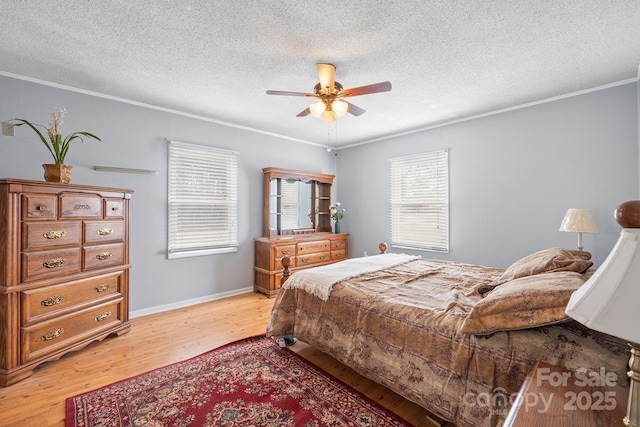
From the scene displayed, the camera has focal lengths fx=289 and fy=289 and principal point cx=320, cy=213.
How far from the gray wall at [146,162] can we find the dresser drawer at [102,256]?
583mm

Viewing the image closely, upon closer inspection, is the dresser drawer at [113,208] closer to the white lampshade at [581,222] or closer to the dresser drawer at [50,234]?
the dresser drawer at [50,234]

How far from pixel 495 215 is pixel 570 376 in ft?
10.2

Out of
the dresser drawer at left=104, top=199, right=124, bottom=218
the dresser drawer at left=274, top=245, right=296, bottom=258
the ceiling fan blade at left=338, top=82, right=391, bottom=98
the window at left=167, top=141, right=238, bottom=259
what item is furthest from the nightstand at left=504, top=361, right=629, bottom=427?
the window at left=167, top=141, right=238, bottom=259

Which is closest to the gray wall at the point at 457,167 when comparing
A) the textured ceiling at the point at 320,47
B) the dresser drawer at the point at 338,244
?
the textured ceiling at the point at 320,47

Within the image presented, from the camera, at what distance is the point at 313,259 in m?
4.86

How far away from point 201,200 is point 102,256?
149 centimetres

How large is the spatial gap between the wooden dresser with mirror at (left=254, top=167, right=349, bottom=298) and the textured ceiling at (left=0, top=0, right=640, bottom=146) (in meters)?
1.63

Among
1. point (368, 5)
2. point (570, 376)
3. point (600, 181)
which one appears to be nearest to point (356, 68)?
point (368, 5)

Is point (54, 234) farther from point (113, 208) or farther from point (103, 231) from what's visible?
point (113, 208)

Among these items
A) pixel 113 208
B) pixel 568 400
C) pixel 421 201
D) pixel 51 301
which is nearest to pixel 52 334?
pixel 51 301

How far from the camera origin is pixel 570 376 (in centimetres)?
112

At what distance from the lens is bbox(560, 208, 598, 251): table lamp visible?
2.85 meters

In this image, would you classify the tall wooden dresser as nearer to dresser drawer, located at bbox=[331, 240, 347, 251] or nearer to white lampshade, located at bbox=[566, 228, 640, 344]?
dresser drawer, located at bbox=[331, 240, 347, 251]

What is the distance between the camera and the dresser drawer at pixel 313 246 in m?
4.68
